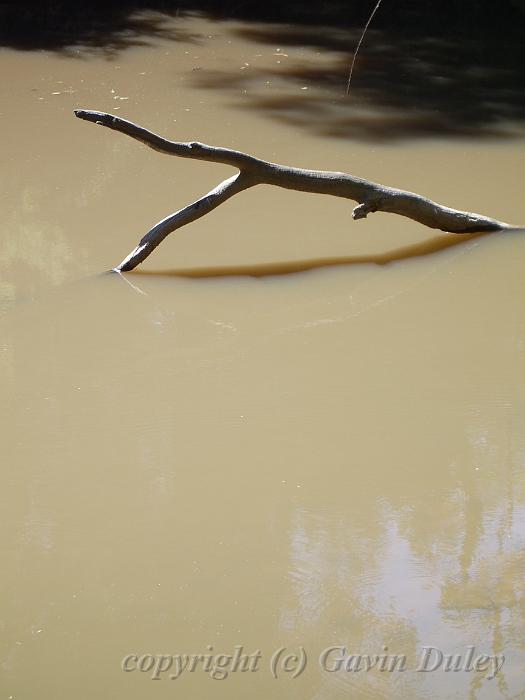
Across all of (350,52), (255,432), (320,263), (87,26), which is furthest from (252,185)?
(87,26)

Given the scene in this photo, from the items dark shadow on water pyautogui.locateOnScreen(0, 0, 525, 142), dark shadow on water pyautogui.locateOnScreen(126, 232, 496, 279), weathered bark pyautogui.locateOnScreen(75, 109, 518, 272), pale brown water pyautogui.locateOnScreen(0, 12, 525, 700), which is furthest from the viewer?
dark shadow on water pyautogui.locateOnScreen(0, 0, 525, 142)

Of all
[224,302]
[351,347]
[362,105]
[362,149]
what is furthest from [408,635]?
[362,105]

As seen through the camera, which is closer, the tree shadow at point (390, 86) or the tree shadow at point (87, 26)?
the tree shadow at point (390, 86)

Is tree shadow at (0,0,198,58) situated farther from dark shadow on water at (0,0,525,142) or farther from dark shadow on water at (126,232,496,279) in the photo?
dark shadow on water at (126,232,496,279)

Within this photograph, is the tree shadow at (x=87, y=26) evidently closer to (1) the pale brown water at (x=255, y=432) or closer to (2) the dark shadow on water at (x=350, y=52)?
(2) the dark shadow on water at (x=350, y=52)

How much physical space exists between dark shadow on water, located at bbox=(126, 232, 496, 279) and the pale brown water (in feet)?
0.07

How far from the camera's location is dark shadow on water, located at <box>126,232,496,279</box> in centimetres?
468

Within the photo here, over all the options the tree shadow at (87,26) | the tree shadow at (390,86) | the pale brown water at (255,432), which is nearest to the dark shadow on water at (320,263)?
the pale brown water at (255,432)

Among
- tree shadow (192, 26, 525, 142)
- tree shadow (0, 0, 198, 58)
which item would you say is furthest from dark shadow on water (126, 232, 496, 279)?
tree shadow (0, 0, 198, 58)

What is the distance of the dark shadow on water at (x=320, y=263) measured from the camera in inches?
184

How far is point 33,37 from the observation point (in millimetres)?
8750

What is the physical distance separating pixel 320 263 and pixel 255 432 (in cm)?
152

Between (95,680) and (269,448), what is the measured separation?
1.11 metres

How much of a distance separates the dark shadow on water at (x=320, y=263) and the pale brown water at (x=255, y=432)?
0.07 feet
